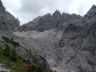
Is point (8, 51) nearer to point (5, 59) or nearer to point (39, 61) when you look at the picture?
point (5, 59)

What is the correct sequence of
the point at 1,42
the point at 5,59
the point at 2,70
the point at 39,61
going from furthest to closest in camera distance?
the point at 39,61 < the point at 1,42 < the point at 5,59 < the point at 2,70

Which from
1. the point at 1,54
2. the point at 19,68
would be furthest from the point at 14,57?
the point at 19,68

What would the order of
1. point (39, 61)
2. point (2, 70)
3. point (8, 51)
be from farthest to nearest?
point (39, 61) < point (8, 51) < point (2, 70)

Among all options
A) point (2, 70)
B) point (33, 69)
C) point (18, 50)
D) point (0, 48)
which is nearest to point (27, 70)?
point (33, 69)

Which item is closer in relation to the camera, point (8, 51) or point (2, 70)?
point (2, 70)

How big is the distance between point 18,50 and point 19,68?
32.8 metres

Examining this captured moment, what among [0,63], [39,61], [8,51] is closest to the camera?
[0,63]

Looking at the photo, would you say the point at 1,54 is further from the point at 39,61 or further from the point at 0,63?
the point at 39,61

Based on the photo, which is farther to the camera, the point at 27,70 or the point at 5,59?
the point at 5,59

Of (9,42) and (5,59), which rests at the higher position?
(9,42)

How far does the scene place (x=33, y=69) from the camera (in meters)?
80.8

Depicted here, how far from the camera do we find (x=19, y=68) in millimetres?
82812

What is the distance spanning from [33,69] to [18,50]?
35678 mm

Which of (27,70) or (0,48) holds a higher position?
(0,48)
